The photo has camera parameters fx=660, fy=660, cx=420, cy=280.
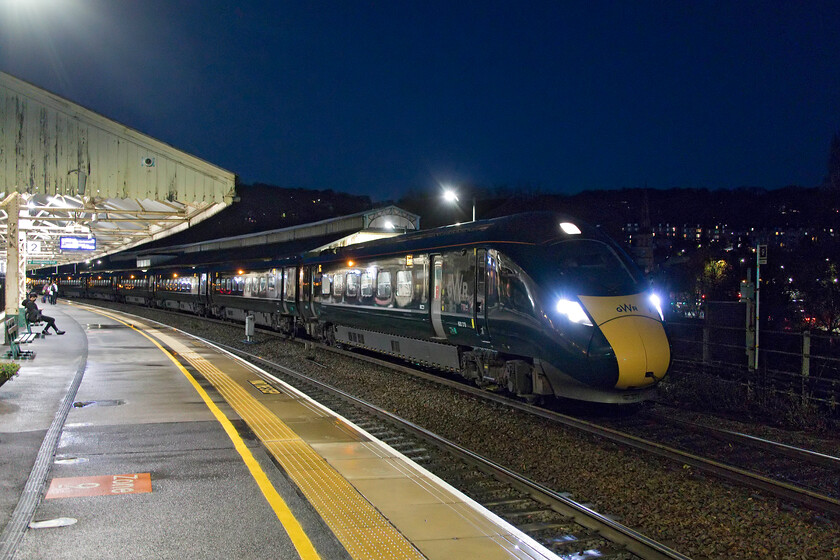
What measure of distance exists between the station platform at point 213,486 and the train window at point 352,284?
19.9ft

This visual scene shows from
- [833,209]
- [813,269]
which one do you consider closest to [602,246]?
[813,269]

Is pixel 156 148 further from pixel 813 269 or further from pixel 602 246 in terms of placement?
pixel 813 269

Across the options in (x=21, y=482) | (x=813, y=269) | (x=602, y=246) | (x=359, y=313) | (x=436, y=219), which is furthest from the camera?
(x=436, y=219)

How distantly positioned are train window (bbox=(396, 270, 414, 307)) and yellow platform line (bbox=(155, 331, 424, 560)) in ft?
15.7

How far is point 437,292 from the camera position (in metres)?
13.0

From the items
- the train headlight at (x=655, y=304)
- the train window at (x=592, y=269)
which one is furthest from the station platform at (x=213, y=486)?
the train headlight at (x=655, y=304)

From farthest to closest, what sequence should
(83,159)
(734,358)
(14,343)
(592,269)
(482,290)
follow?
(14,343) → (83,159) → (734,358) → (482,290) → (592,269)

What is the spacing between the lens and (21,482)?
20.5 ft

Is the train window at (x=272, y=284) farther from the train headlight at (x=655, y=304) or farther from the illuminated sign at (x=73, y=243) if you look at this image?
the train headlight at (x=655, y=304)

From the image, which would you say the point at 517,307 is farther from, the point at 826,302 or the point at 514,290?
the point at 826,302

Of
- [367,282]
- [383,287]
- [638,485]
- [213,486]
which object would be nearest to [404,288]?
A: [383,287]

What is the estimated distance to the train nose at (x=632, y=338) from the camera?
9.23 metres

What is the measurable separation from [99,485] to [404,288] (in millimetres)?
8794

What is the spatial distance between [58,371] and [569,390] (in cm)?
1045
